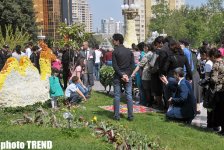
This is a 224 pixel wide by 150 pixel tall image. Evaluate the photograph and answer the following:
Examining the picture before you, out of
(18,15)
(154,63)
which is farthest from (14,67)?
(18,15)

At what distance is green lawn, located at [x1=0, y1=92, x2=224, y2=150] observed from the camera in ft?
24.0

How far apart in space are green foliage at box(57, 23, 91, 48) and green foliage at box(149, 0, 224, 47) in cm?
5185

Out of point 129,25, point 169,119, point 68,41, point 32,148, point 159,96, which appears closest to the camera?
point 32,148

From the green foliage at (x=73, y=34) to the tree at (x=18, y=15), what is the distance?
37350 mm

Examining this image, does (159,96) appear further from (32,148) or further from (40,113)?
(32,148)

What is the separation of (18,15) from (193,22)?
33.3 m

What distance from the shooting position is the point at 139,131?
29.3 feet

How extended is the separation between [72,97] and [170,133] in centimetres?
463

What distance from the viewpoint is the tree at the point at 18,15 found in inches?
2103

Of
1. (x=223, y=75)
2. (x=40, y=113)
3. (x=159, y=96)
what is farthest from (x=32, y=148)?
(x=159, y=96)

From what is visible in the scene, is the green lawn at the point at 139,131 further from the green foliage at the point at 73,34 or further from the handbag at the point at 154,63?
the green foliage at the point at 73,34

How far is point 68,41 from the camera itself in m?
16.8

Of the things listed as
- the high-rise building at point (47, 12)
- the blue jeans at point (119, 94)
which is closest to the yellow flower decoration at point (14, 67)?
the blue jeans at point (119, 94)

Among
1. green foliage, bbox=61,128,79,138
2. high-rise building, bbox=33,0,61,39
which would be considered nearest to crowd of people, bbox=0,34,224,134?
green foliage, bbox=61,128,79,138
